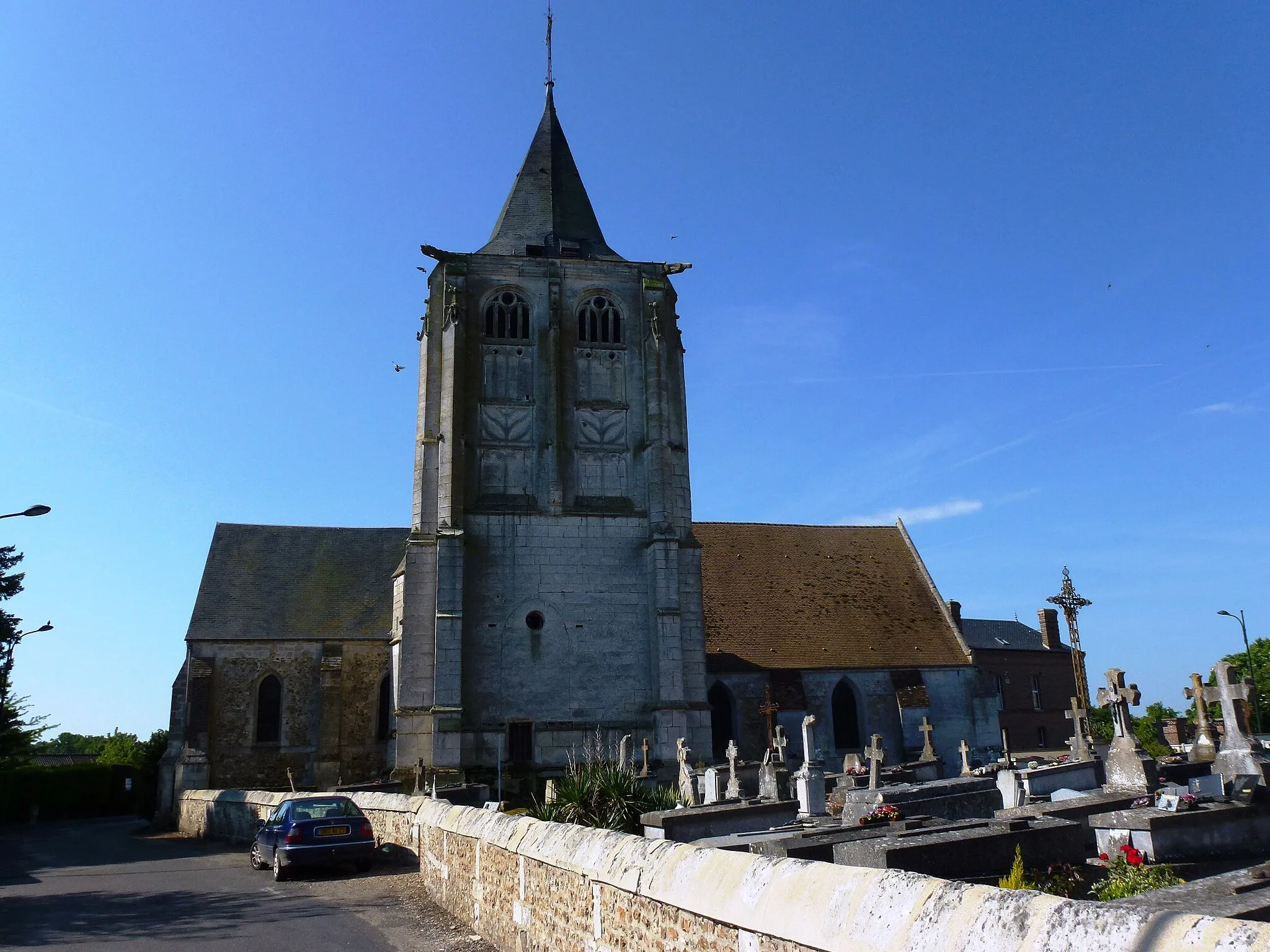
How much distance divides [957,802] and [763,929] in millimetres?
9516

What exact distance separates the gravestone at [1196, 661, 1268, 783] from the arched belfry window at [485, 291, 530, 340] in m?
19.2

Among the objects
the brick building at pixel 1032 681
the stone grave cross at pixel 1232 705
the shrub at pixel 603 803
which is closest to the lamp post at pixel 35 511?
the shrub at pixel 603 803

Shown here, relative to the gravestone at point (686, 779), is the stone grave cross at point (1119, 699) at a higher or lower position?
higher

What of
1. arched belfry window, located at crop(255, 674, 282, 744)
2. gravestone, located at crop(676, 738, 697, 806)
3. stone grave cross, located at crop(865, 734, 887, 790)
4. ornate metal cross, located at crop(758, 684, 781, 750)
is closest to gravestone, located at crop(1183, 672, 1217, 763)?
stone grave cross, located at crop(865, 734, 887, 790)

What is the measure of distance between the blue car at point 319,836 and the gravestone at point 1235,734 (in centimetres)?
1164

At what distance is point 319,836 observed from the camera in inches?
531

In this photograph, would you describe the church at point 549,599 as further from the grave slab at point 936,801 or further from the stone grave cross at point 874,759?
the grave slab at point 936,801

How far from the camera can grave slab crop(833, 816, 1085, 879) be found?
6824 mm

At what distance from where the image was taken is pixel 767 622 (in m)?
32.7

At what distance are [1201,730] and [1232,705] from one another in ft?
13.2

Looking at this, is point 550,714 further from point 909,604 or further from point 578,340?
point 909,604

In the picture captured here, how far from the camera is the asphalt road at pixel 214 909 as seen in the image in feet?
30.8

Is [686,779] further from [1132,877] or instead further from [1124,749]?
[1132,877]

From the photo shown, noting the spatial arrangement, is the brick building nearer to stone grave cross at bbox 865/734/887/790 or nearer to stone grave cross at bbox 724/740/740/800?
stone grave cross at bbox 865/734/887/790
